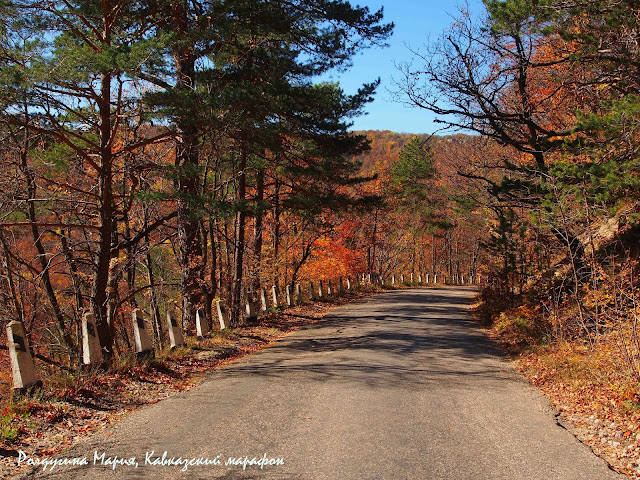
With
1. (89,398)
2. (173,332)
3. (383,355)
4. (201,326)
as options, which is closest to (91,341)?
(89,398)

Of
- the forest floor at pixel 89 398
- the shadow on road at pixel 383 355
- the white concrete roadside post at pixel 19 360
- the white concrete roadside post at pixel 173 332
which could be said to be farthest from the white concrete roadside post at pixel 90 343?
the white concrete roadside post at pixel 173 332

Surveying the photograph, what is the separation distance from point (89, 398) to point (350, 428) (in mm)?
3466

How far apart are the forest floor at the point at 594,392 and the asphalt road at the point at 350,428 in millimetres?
250

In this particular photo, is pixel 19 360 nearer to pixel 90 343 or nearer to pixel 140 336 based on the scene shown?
pixel 90 343

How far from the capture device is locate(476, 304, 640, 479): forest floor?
5164 millimetres

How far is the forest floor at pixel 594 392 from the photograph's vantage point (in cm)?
516

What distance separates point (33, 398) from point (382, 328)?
9365 mm

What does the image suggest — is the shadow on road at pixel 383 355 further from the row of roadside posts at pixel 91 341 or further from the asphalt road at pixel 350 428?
the row of roadside posts at pixel 91 341

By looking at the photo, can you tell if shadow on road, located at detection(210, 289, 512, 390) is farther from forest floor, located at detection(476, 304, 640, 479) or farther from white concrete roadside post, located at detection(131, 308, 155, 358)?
white concrete roadside post, located at detection(131, 308, 155, 358)

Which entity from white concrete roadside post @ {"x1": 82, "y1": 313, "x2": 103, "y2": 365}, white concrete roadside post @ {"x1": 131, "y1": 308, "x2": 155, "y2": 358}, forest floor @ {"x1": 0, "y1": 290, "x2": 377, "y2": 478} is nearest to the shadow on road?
forest floor @ {"x1": 0, "y1": 290, "x2": 377, "y2": 478}

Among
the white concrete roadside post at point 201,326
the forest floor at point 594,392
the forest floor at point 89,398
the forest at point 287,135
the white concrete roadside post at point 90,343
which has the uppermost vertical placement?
the forest at point 287,135

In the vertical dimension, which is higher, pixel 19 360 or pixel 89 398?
pixel 19 360

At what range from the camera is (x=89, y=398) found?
6375mm

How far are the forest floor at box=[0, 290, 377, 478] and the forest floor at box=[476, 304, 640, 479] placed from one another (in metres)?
5.42
